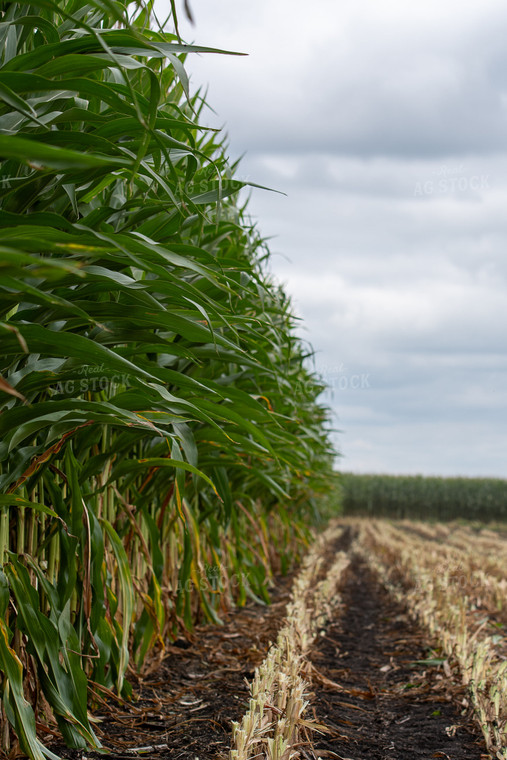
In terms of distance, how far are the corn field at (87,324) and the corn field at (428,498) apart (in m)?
30.9

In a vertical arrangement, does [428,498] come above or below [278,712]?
below

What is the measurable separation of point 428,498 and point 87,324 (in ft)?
112

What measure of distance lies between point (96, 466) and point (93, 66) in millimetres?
1256

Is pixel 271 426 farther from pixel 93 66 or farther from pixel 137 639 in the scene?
pixel 93 66

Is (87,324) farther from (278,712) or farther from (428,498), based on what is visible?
(428,498)

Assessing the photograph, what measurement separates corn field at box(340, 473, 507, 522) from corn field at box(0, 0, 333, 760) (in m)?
30.9

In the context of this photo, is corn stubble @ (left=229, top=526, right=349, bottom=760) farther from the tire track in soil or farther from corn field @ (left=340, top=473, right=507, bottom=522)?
corn field @ (left=340, top=473, right=507, bottom=522)

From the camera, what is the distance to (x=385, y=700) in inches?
124

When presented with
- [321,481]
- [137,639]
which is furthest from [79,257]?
[321,481]
